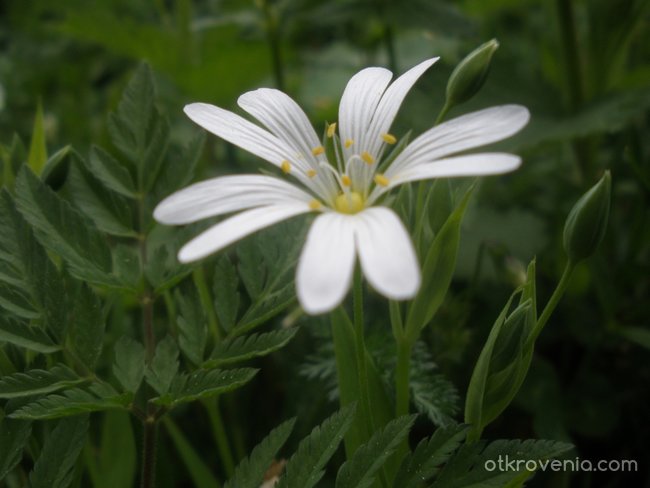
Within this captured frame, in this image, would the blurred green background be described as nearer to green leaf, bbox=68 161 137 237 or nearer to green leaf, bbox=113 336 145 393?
green leaf, bbox=68 161 137 237

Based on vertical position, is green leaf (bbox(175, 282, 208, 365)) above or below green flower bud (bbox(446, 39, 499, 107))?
below

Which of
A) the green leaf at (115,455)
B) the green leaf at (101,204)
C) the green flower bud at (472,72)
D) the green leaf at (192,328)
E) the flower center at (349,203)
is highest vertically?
the green flower bud at (472,72)

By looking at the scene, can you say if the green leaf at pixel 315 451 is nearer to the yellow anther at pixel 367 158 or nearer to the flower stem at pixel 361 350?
the flower stem at pixel 361 350

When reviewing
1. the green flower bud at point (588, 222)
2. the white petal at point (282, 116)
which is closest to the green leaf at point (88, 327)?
the white petal at point (282, 116)

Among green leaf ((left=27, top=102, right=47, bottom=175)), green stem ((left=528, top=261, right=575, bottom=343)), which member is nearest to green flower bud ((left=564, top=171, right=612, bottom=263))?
green stem ((left=528, top=261, right=575, bottom=343))

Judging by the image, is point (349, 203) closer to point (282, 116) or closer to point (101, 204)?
point (282, 116)
